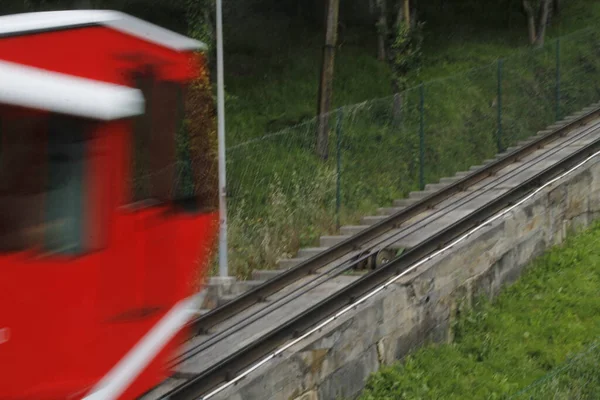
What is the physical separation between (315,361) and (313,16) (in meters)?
29.8

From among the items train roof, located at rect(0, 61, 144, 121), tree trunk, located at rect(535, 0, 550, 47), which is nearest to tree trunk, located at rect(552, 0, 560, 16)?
tree trunk, located at rect(535, 0, 550, 47)

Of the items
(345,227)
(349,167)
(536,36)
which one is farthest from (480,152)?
(536,36)

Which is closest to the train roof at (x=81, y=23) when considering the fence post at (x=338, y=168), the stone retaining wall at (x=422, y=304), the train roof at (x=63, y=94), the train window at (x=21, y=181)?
the train roof at (x=63, y=94)

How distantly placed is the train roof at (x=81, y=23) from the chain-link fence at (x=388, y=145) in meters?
7.59

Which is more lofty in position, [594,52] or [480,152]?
[594,52]

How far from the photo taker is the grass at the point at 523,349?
9492mm

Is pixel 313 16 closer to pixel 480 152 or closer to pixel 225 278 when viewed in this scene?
pixel 480 152

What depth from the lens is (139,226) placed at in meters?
6.95

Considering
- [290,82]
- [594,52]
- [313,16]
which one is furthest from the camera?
[313,16]

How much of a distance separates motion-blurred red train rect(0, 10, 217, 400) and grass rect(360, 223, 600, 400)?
135 inches

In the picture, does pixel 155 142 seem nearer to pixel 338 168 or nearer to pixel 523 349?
pixel 523 349

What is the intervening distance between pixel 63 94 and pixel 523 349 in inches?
250

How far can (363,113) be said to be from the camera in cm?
1958

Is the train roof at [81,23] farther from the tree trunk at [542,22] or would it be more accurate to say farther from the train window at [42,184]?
the tree trunk at [542,22]
